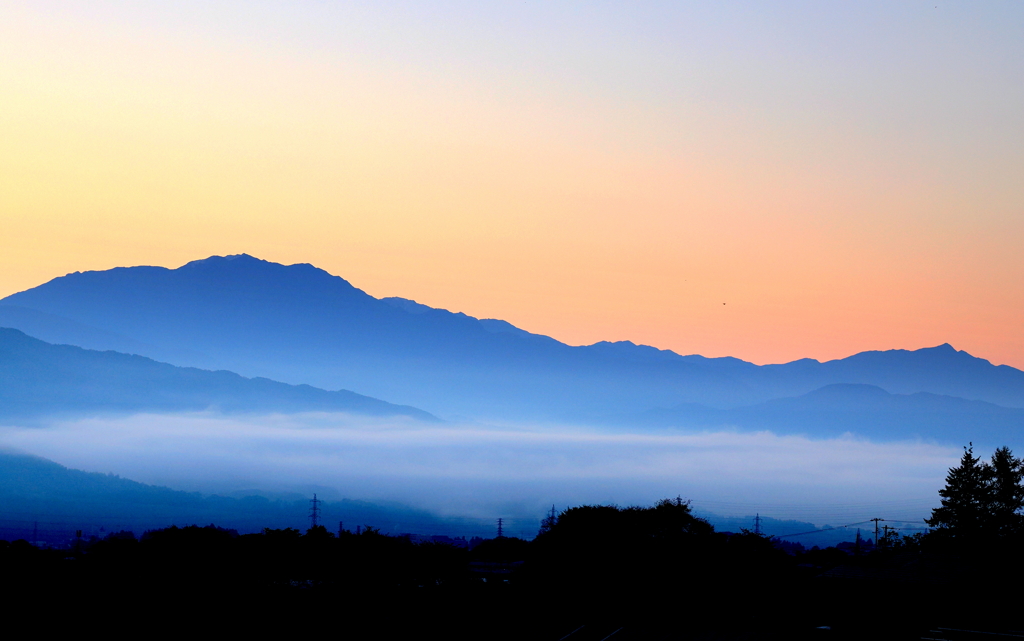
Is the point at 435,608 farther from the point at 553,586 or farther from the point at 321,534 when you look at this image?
the point at 321,534

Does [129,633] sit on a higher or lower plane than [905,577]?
lower

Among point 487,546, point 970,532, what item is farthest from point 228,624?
point 970,532

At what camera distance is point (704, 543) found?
97.5 m

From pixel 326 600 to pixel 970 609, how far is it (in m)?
47.0

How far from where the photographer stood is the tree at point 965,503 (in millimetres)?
110750

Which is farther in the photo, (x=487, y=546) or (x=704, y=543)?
(x=487, y=546)

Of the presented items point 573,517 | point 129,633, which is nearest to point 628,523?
point 573,517

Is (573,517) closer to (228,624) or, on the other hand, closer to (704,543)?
(704,543)

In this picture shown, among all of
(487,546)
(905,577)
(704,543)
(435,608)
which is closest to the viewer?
(905,577)

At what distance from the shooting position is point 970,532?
10906 cm

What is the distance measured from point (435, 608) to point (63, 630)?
25.5 m

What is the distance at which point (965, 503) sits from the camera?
4441 inches

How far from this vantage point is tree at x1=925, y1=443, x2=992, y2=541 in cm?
11075

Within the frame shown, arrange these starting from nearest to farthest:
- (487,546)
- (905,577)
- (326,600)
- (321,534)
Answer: (905,577)
(326,600)
(321,534)
(487,546)
